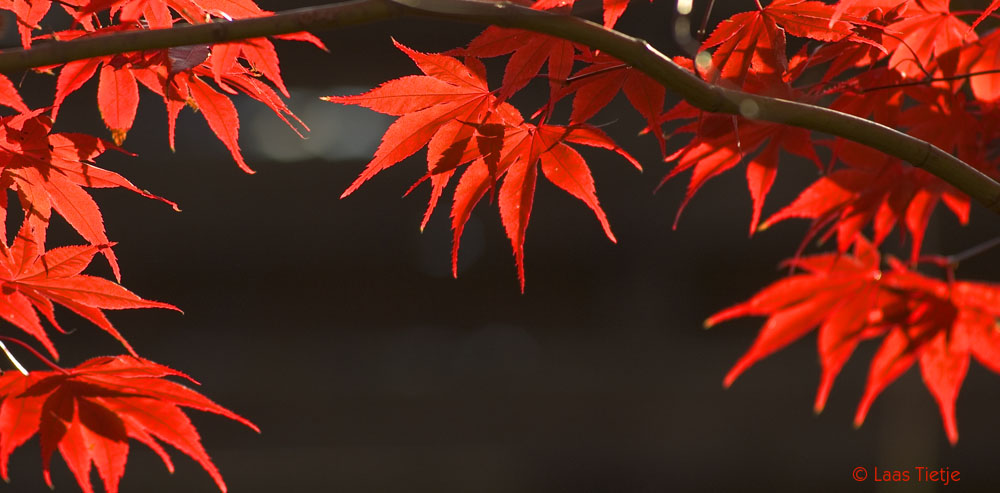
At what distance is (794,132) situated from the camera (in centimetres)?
77

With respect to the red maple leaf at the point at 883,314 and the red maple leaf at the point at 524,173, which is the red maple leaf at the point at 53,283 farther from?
the red maple leaf at the point at 883,314

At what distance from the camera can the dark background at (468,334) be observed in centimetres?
332

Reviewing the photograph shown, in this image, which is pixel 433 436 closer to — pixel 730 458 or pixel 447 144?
pixel 730 458

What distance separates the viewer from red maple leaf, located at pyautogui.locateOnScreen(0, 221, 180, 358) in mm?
647

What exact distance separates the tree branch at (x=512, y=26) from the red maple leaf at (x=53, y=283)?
23cm

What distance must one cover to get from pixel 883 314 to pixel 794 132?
37 centimetres

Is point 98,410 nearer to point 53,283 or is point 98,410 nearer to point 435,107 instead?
point 53,283

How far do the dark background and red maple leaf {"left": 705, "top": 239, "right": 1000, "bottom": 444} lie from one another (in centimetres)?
230

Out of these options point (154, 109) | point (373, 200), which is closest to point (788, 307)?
point (373, 200)

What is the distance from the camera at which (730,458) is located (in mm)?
3279

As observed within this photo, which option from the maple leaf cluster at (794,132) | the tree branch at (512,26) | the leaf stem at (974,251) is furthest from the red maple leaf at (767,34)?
the leaf stem at (974,251)

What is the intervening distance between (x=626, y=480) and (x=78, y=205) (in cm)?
288

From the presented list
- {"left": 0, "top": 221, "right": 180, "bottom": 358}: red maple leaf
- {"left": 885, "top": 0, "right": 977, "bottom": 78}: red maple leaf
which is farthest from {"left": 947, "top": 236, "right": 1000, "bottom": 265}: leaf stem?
{"left": 0, "top": 221, "right": 180, "bottom": 358}: red maple leaf

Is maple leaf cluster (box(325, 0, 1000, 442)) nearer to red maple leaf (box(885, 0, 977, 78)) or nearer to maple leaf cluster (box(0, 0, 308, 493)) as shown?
red maple leaf (box(885, 0, 977, 78))
